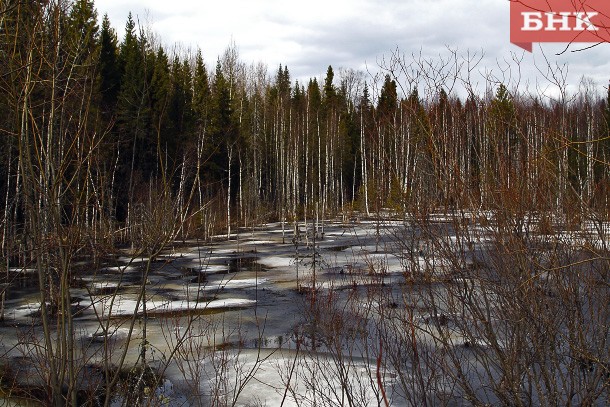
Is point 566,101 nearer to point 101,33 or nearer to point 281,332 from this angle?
point 281,332

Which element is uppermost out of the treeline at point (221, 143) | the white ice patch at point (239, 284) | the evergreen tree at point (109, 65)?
the evergreen tree at point (109, 65)

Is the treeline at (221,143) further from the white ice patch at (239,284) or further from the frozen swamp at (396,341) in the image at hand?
the white ice patch at (239,284)

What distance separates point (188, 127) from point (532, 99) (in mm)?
27055

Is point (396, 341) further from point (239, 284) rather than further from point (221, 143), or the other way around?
point (239, 284)

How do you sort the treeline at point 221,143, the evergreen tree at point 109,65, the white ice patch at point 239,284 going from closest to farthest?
the treeline at point 221,143 → the white ice patch at point 239,284 → the evergreen tree at point 109,65

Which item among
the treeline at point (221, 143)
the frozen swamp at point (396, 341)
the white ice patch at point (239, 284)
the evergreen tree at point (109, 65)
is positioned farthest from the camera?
the evergreen tree at point (109, 65)

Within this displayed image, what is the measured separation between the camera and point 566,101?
4391 mm

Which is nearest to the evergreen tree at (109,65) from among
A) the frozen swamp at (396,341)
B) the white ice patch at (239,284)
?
the white ice patch at (239,284)

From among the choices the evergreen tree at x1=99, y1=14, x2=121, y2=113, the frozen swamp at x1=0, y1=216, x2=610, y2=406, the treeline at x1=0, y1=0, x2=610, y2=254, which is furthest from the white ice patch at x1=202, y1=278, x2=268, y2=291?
the evergreen tree at x1=99, y1=14, x2=121, y2=113

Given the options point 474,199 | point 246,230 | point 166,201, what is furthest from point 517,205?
point 246,230

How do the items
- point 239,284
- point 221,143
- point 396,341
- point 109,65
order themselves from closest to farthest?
point 221,143
point 396,341
point 239,284
point 109,65

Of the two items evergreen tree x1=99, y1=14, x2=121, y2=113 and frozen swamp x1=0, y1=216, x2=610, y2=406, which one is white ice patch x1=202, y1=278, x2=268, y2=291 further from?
evergreen tree x1=99, y1=14, x2=121, y2=113

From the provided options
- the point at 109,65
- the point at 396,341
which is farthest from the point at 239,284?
the point at 109,65

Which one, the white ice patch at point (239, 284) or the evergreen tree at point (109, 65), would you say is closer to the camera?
the white ice patch at point (239, 284)
